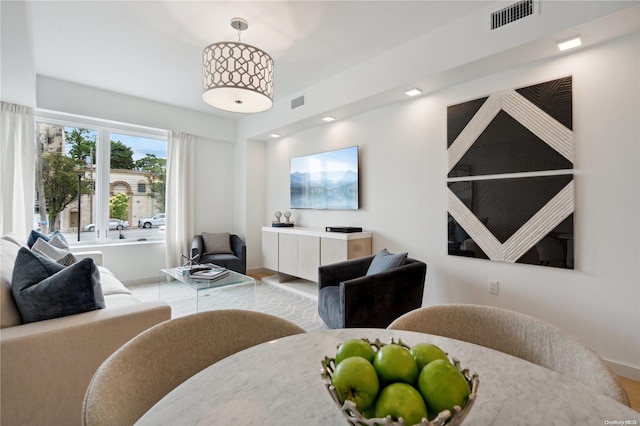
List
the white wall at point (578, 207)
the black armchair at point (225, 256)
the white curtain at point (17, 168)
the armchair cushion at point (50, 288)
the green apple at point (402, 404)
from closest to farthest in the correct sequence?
the green apple at point (402, 404), the armchair cushion at point (50, 288), the white wall at point (578, 207), the white curtain at point (17, 168), the black armchair at point (225, 256)

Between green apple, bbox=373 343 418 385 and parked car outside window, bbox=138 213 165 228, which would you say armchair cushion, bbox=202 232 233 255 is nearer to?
parked car outside window, bbox=138 213 165 228

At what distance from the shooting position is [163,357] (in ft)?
2.89

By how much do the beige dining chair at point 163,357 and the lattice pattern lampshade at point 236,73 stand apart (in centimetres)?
182

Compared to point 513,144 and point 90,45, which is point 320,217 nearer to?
point 513,144

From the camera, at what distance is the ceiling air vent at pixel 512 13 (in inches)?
88.2

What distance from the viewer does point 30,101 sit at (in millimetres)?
3639

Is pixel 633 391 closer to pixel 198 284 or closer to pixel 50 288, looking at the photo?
pixel 198 284

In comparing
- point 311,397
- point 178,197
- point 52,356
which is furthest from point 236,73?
point 178,197

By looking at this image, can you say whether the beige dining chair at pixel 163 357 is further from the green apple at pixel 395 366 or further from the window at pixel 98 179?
the window at pixel 98 179

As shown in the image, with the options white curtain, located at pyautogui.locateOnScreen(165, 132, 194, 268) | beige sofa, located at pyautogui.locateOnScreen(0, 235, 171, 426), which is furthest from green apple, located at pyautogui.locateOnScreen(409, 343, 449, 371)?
white curtain, located at pyautogui.locateOnScreen(165, 132, 194, 268)

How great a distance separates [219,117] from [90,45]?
7.86ft

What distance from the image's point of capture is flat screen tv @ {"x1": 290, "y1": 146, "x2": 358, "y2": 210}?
4035 mm

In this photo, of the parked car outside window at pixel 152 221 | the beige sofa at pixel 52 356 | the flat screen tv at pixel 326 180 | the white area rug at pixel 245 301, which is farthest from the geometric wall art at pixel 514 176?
the parked car outside window at pixel 152 221

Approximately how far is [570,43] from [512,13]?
47cm
